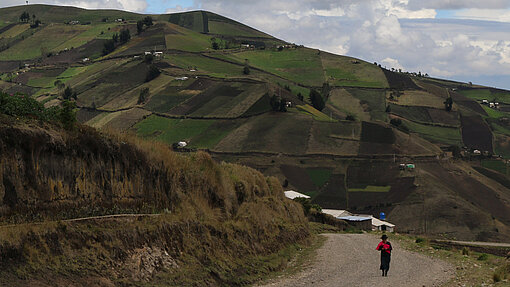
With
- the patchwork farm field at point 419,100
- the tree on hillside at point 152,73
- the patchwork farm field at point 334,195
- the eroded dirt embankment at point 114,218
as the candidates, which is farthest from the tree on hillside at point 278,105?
the eroded dirt embankment at point 114,218

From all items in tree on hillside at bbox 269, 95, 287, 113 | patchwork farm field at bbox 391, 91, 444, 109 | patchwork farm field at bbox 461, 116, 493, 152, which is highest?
patchwork farm field at bbox 391, 91, 444, 109

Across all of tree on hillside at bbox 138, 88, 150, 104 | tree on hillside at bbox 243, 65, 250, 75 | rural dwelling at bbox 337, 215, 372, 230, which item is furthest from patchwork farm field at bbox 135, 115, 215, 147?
rural dwelling at bbox 337, 215, 372, 230

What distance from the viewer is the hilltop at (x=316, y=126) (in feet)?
343

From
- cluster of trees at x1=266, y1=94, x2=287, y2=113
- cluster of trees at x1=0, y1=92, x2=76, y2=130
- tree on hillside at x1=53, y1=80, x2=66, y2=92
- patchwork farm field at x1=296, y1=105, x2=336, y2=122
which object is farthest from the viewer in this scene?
tree on hillside at x1=53, y1=80, x2=66, y2=92

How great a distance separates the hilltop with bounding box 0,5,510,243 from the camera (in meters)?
105

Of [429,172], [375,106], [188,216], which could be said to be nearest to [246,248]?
[188,216]

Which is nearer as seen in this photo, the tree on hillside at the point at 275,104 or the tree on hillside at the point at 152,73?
the tree on hillside at the point at 275,104

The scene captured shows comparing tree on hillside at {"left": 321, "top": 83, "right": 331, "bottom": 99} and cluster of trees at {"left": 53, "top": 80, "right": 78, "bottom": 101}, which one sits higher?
tree on hillside at {"left": 321, "top": 83, "right": 331, "bottom": 99}

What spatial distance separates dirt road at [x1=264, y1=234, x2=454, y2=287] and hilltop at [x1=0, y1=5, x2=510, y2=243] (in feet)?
164

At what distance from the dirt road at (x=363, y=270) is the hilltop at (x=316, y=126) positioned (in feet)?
164

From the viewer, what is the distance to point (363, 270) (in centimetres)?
2381

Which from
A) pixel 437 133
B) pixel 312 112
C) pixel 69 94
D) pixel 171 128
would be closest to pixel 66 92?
pixel 69 94

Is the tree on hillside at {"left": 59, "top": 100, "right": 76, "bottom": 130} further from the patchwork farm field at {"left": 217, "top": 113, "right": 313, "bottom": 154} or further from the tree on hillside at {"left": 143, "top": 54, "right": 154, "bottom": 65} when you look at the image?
the tree on hillside at {"left": 143, "top": 54, "right": 154, "bottom": 65}

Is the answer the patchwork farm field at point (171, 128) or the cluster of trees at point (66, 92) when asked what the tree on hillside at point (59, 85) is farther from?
the patchwork farm field at point (171, 128)
